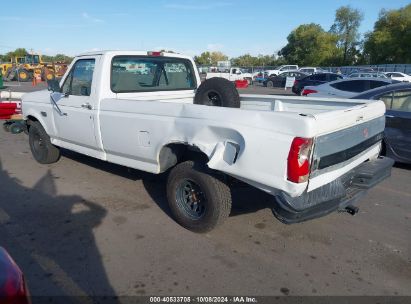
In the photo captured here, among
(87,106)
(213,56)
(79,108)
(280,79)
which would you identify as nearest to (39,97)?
(79,108)

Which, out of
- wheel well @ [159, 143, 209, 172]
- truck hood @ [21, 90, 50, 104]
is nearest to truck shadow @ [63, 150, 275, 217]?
wheel well @ [159, 143, 209, 172]

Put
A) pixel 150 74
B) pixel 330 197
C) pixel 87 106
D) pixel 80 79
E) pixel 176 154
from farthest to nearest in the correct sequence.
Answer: pixel 150 74 → pixel 80 79 → pixel 87 106 → pixel 176 154 → pixel 330 197

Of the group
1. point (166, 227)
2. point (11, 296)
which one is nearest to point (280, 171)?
point (166, 227)

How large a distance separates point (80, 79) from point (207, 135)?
9.00 ft

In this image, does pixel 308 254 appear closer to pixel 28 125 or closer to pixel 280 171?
pixel 280 171

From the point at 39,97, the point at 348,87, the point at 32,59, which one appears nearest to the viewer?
the point at 39,97

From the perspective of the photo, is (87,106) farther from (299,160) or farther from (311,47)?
(311,47)

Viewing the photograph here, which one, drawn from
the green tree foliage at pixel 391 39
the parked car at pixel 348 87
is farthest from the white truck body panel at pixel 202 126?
the green tree foliage at pixel 391 39

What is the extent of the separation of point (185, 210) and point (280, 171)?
4.77ft

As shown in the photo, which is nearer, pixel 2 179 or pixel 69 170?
pixel 2 179

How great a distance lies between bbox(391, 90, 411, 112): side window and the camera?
650 centimetres

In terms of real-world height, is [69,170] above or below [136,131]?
below

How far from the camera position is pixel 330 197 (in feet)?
11.0

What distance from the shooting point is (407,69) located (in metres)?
47.3
